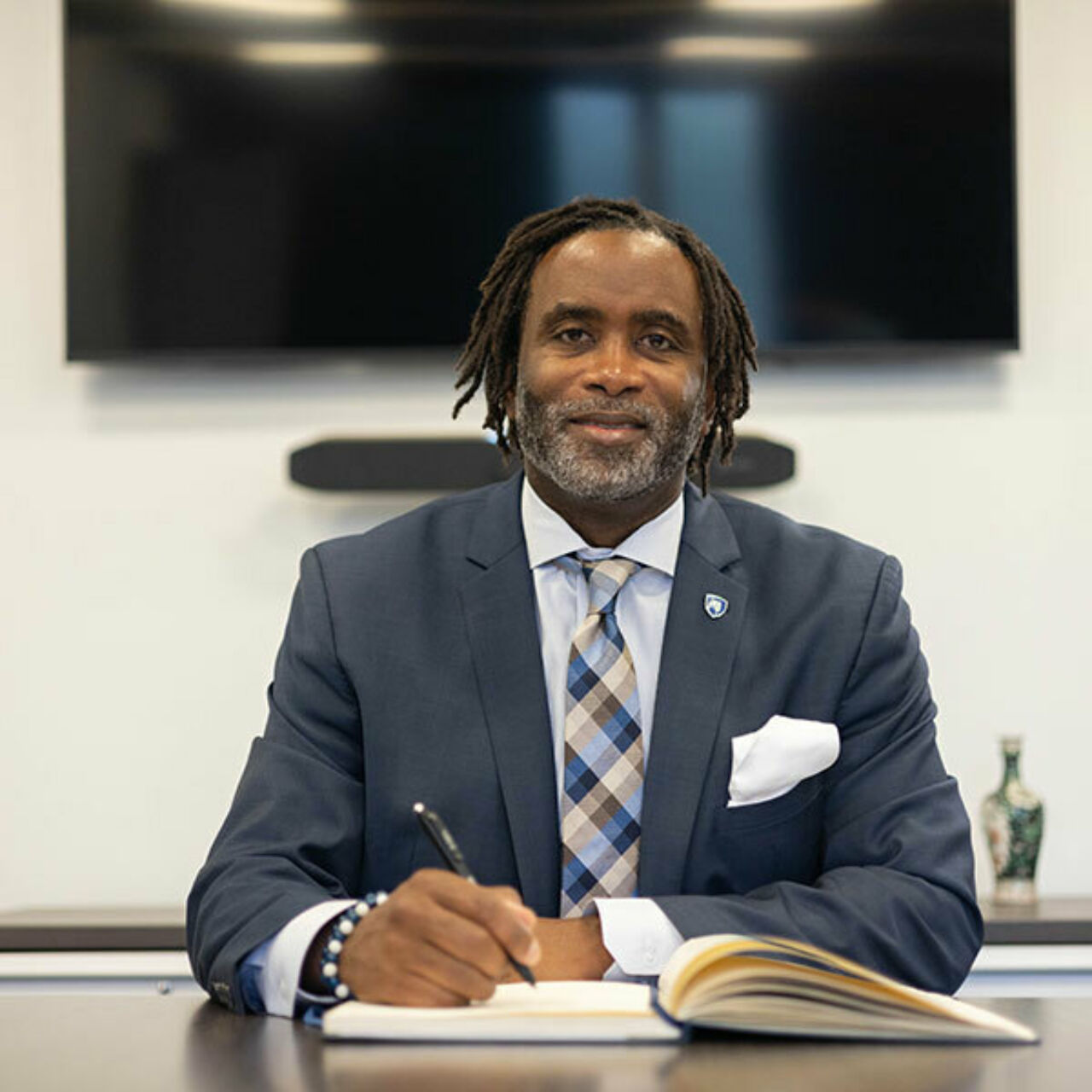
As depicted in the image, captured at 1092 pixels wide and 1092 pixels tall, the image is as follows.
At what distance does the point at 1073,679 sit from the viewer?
10.8ft

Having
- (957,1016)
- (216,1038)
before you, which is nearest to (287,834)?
(216,1038)

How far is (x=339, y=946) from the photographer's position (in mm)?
1464

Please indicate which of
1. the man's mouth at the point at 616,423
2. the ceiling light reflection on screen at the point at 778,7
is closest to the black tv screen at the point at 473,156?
the ceiling light reflection on screen at the point at 778,7

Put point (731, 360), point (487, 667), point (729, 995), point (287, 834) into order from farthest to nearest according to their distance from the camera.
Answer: point (731, 360)
point (487, 667)
point (287, 834)
point (729, 995)

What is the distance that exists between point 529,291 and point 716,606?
460 mm

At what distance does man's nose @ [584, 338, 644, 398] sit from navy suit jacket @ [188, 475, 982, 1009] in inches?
7.1

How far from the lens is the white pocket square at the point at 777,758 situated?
5.93 ft

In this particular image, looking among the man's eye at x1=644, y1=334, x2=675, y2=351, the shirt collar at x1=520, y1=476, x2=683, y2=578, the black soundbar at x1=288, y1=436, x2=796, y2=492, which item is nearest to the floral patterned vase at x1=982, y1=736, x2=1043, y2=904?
the black soundbar at x1=288, y1=436, x2=796, y2=492

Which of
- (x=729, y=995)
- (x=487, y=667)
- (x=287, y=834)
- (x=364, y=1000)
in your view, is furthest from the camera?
(x=487, y=667)

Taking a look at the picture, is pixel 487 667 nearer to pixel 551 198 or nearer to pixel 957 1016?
pixel 957 1016

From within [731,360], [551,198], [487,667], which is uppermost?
[551,198]

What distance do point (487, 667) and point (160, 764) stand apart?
1.60 metres

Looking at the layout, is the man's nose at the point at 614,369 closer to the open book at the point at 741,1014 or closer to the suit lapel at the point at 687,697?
the suit lapel at the point at 687,697

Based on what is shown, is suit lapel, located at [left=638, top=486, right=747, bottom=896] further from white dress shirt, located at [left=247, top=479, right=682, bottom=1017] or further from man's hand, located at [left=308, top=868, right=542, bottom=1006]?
man's hand, located at [left=308, top=868, right=542, bottom=1006]
